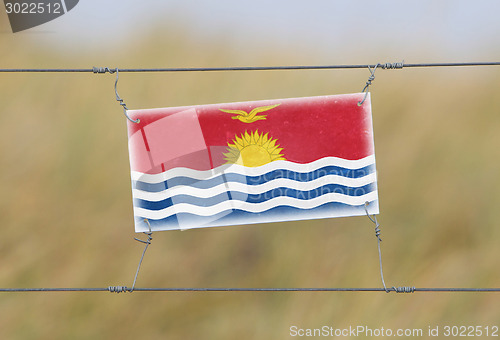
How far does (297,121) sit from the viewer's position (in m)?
5.20

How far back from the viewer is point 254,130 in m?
5.19

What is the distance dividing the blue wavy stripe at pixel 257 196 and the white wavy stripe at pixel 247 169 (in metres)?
0.18

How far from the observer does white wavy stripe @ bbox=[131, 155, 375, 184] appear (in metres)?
5.21

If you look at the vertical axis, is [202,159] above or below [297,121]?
below

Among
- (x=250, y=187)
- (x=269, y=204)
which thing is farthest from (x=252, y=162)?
(x=269, y=204)

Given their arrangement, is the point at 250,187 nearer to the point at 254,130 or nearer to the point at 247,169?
the point at 247,169

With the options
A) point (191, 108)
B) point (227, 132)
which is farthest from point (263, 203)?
point (191, 108)

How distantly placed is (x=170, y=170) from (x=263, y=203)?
841 mm

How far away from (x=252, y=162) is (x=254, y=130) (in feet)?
0.90

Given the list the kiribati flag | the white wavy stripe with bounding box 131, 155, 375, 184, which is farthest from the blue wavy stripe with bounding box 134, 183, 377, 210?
the white wavy stripe with bounding box 131, 155, 375, 184

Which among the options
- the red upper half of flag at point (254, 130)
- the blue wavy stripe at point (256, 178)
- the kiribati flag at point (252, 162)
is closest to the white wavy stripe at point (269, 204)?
the kiribati flag at point (252, 162)

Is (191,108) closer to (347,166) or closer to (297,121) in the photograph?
(297,121)

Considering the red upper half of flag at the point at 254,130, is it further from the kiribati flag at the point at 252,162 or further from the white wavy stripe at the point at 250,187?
the white wavy stripe at the point at 250,187

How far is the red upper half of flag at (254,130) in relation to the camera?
5.18 metres
